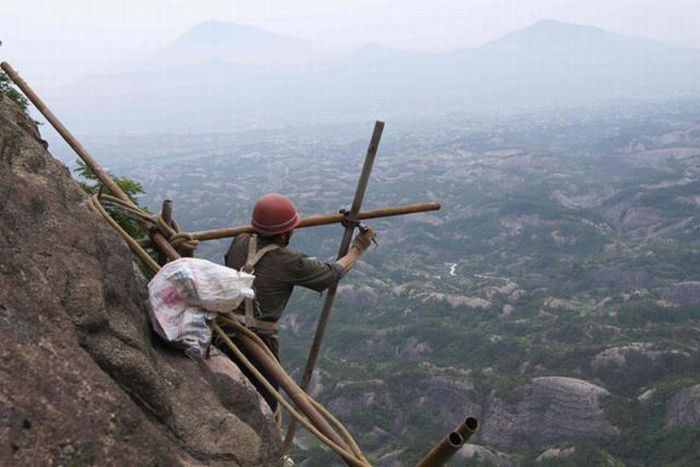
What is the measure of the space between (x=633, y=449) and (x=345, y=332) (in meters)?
53.0

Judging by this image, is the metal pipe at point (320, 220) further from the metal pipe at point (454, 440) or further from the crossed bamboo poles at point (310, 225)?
the metal pipe at point (454, 440)

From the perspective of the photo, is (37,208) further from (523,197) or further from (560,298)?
(523,197)

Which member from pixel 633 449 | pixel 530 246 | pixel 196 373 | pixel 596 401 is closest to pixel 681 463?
pixel 633 449

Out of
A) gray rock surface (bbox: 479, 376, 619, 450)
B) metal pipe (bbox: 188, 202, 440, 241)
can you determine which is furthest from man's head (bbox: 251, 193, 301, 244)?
gray rock surface (bbox: 479, 376, 619, 450)

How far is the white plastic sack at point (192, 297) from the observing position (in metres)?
5.22

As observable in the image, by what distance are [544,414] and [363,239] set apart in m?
81.5

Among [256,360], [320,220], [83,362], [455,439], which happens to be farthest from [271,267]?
[455,439]

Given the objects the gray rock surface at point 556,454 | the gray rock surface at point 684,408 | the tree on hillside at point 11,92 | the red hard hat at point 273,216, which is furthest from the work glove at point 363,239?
the gray rock surface at point 684,408

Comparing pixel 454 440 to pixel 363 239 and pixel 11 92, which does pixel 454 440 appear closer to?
pixel 363 239

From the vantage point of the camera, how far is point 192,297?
5.25 meters

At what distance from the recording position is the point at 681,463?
64562 mm

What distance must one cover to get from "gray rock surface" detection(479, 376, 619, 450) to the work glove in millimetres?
78894

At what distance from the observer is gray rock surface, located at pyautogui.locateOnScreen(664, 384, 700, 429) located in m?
73.8

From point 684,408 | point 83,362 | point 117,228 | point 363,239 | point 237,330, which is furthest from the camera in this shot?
point 684,408
